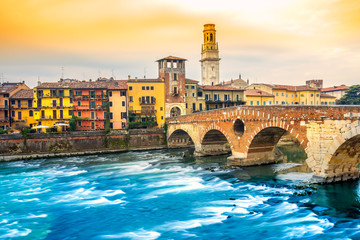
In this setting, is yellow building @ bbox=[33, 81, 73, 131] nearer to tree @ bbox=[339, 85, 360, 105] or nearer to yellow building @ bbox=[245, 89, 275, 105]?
yellow building @ bbox=[245, 89, 275, 105]

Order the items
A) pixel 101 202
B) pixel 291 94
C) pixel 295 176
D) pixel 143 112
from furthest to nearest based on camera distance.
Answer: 1. pixel 291 94
2. pixel 143 112
3. pixel 295 176
4. pixel 101 202

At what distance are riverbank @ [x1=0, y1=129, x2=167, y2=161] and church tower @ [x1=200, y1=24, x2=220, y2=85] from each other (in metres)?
32.6

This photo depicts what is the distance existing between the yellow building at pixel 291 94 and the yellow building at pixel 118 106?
2938cm

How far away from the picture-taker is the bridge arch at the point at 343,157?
20.7 m

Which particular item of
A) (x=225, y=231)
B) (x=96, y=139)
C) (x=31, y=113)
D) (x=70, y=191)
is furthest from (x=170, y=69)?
(x=225, y=231)

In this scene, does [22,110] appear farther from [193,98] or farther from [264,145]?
[264,145]

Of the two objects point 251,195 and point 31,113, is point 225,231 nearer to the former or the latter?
point 251,195

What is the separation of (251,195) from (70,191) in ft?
46.7

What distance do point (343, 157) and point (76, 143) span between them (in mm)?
37770

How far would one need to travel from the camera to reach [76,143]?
49594 millimetres

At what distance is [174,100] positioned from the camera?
60406 millimetres

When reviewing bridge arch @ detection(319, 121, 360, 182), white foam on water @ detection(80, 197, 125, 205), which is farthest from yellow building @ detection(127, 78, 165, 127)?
bridge arch @ detection(319, 121, 360, 182)

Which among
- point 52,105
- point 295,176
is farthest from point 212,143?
point 52,105

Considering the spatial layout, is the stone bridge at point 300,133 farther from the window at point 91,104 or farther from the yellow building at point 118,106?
the window at point 91,104
